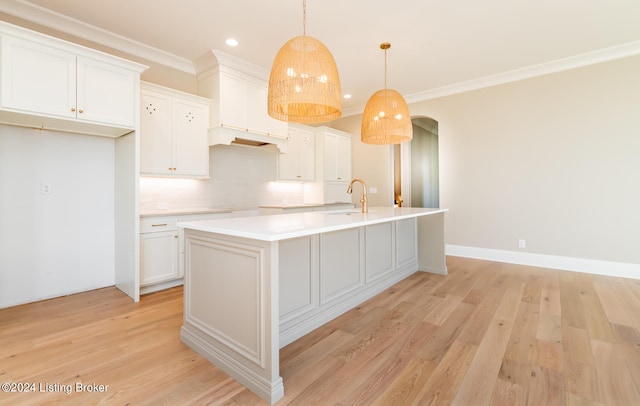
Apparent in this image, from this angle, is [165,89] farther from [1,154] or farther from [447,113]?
[447,113]

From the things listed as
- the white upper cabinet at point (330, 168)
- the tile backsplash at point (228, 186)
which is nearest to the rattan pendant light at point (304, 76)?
the tile backsplash at point (228, 186)

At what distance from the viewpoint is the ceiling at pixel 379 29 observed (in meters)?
2.81

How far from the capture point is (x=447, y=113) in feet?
16.4

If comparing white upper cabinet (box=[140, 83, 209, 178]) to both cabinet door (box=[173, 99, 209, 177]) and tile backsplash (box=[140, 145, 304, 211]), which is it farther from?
tile backsplash (box=[140, 145, 304, 211])

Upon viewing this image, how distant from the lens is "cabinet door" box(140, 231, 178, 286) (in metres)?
3.12

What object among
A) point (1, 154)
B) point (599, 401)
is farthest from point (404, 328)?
point (1, 154)

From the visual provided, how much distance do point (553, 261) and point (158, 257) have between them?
501 cm

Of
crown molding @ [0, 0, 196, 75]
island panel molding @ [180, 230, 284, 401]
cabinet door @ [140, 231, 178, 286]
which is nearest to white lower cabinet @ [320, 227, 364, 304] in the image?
island panel molding @ [180, 230, 284, 401]

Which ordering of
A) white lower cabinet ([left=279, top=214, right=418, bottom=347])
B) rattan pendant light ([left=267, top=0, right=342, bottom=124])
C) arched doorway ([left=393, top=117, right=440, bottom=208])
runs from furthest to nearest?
arched doorway ([left=393, top=117, right=440, bottom=208])
white lower cabinet ([left=279, top=214, right=418, bottom=347])
rattan pendant light ([left=267, top=0, right=342, bottom=124])

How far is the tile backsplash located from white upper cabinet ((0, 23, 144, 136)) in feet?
3.02

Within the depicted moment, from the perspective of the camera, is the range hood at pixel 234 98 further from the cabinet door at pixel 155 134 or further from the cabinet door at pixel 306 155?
the cabinet door at pixel 306 155

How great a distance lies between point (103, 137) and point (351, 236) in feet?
9.46

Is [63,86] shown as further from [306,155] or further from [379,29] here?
[306,155]

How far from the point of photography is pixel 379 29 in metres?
3.22
